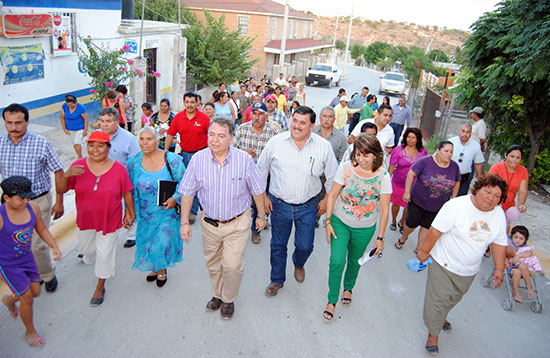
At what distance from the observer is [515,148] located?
16.8 ft

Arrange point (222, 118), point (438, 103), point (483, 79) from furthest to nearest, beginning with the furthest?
point (438, 103) < point (483, 79) < point (222, 118)

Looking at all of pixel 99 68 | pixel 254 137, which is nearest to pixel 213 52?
pixel 99 68

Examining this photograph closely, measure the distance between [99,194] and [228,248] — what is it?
1300 millimetres

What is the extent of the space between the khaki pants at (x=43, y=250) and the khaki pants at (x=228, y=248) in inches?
62.7

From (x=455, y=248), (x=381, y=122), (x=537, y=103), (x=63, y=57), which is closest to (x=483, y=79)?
(x=537, y=103)

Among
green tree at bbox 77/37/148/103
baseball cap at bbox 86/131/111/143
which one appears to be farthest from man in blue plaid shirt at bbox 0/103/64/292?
green tree at bbox 77/37/148/103

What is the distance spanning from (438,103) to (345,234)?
36.0 feet

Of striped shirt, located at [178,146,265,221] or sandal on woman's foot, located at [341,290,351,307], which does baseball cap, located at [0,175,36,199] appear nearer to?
striped shirt, located at [178,146,265,221]

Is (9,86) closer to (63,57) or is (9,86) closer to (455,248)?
(63,57)

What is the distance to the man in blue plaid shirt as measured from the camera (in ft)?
12.4

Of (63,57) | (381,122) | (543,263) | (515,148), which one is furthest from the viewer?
(63,57)

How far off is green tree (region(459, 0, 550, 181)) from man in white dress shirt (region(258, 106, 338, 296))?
474cm

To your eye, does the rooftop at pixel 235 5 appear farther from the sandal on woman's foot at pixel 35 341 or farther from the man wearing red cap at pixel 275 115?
the sandal on woman's foot at pixel 35 341

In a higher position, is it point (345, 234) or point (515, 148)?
point (515, 148)
